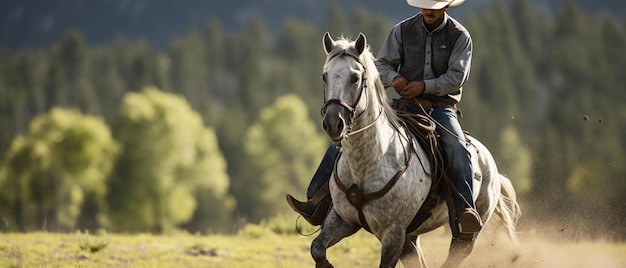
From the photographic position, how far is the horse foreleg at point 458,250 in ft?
36.5

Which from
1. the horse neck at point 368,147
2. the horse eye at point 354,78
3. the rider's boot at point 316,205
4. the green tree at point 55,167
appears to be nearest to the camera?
the horse eye at point 354,78

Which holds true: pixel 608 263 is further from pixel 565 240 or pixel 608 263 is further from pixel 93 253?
pixel 93 253

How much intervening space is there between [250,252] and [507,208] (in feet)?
16.7

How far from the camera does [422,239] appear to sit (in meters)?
17.4

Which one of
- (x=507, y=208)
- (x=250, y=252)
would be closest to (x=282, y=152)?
(x=250, y=252)

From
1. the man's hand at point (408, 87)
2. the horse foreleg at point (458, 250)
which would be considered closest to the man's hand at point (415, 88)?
the man's hand at point (408, 87)

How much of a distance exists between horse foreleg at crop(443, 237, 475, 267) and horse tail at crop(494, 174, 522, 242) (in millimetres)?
1291

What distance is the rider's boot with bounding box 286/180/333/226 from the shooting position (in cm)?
1064

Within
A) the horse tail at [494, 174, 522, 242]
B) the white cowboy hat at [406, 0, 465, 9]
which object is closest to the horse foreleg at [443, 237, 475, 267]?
the horse tail at [494, 174, 522, 242]

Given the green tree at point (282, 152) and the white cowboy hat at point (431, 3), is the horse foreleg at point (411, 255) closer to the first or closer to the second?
the white cowboy hat at point (431, 3)

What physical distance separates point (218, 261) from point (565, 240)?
19.1 ft

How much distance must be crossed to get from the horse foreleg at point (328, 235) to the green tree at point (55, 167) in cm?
7316

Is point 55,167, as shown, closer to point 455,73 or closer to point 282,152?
point 282,152

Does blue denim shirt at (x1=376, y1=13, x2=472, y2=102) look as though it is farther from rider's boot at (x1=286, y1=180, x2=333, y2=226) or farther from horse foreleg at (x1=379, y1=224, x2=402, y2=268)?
horse foreleg at (x1=379, y1=224, x2=402, y2=268)
